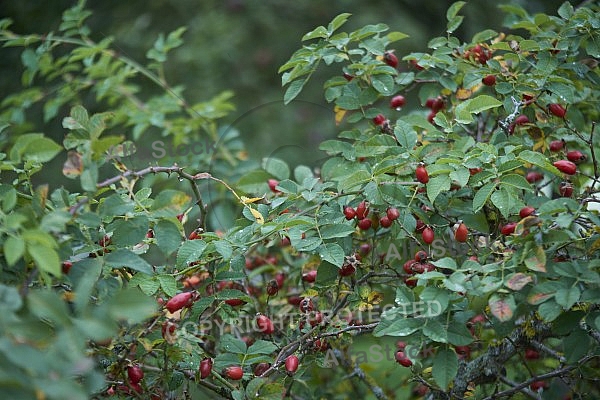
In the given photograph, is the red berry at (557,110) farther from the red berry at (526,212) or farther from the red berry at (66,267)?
the red berry at (66,267)

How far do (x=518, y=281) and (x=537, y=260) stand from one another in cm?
5

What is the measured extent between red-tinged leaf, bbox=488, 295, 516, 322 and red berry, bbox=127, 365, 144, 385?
1.98 ft

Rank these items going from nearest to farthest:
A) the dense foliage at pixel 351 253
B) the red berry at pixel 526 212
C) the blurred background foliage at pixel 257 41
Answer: the dense foliage at pixel 351 253 < the red berry at pixel 526 212 < the blurred background foliage at pixel 257 41

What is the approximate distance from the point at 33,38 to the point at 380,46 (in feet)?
3.71

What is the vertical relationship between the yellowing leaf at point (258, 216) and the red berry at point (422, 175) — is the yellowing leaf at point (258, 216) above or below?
below

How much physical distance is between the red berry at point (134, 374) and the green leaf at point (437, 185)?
1.98 ft

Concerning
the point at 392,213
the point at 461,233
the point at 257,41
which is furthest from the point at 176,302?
the point at 257,41

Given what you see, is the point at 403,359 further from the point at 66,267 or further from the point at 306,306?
the point at 66,267

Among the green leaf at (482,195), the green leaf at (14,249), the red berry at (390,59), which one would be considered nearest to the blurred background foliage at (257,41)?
the red berry at (390,59)

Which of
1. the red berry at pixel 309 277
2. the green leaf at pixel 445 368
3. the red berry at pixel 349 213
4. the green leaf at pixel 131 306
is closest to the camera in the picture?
the green leaf at pixel 131 306

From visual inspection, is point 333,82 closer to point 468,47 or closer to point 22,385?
point 468,47

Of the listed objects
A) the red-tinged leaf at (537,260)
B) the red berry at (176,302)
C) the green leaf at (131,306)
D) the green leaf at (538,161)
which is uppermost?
the green leaf at (131,306)

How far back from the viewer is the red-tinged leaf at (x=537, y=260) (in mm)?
1133

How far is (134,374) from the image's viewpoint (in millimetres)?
1205
